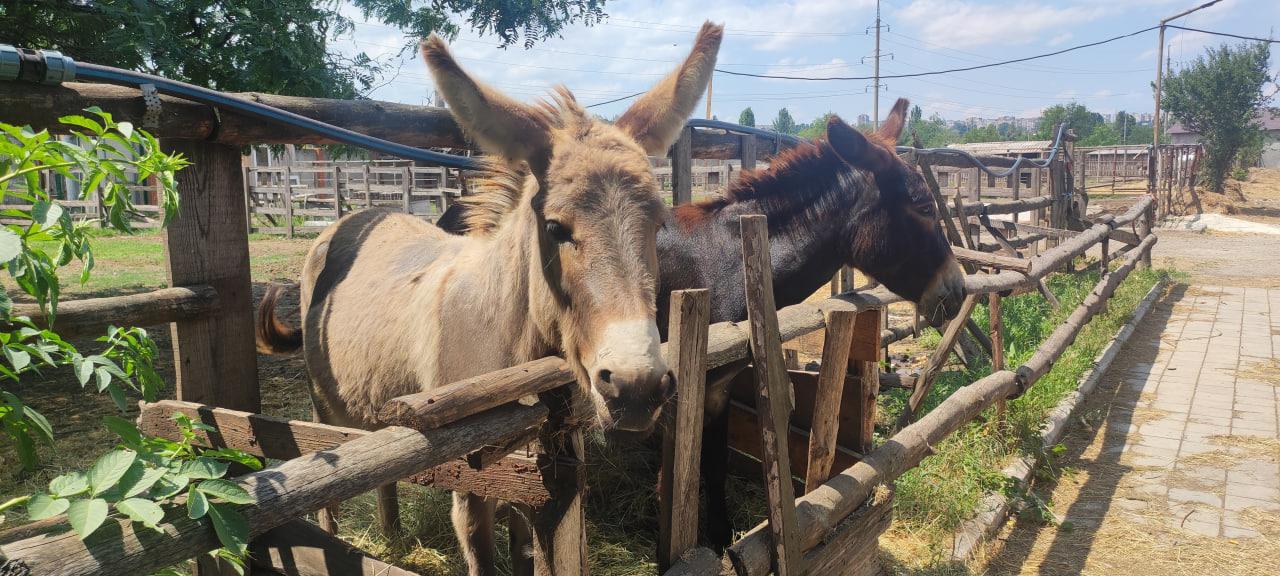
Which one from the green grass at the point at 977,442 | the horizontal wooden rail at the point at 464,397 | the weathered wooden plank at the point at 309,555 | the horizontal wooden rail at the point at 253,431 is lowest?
the green grass at the point at 977,442

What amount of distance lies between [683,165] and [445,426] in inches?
136

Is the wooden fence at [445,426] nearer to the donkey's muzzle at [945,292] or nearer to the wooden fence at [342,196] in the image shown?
the donkey's muzzle at [945,292]

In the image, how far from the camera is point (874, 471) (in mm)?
3035

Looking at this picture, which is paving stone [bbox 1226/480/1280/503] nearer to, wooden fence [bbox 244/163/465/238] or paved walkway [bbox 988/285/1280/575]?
paved walkway [bbox 988/285/1280/575]

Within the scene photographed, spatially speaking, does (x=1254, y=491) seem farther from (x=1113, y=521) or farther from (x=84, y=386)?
(x=84, y=386)

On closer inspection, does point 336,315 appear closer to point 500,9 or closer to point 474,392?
point 474,392

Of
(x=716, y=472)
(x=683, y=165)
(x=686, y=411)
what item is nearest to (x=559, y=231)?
(x=686, y=411)

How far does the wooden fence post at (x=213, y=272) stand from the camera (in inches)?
106

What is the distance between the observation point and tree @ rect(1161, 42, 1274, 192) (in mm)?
32375

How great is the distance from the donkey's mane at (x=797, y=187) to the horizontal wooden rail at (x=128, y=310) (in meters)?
2.46

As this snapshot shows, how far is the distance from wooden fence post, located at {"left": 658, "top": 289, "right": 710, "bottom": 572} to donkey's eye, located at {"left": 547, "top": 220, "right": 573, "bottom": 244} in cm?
41

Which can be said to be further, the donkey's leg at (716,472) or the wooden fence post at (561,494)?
the donkey's leg at (716,472)

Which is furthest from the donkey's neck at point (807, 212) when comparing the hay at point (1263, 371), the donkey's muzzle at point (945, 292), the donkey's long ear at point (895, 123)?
the hay at point (1263, 371)

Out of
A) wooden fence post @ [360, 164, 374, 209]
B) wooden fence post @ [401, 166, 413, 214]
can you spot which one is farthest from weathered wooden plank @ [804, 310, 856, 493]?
wooden fence post @ [360, 164, 374, 209]
